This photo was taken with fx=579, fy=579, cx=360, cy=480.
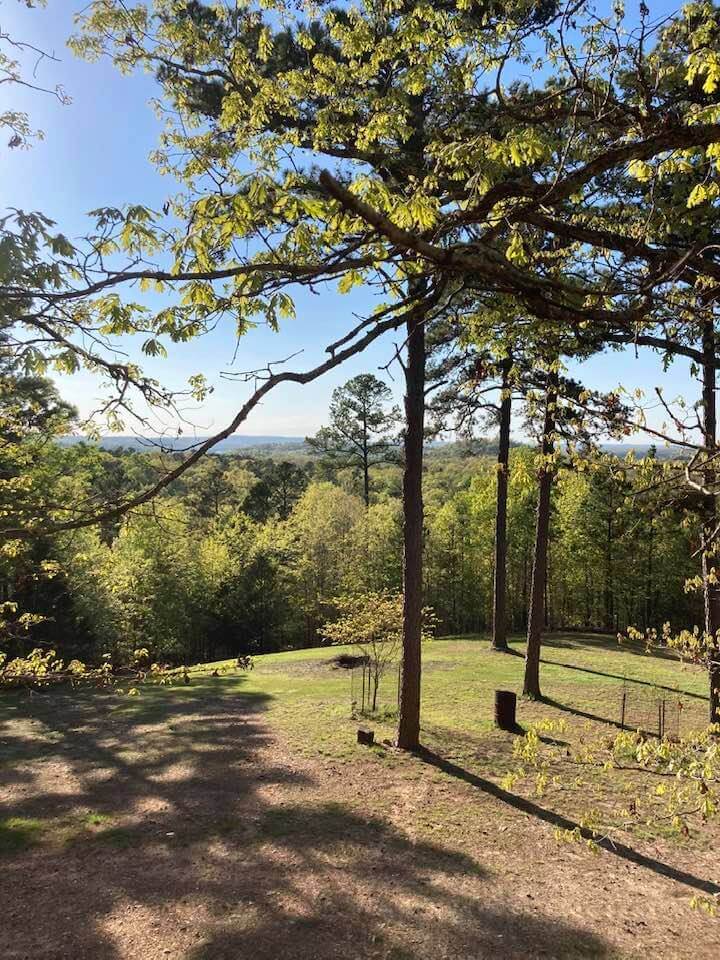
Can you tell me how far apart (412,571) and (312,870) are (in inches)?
198

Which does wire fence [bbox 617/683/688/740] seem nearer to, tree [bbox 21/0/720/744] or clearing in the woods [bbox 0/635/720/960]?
clearing in the woods [bbox 0/635/720/960]

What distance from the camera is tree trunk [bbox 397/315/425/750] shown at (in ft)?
34.6

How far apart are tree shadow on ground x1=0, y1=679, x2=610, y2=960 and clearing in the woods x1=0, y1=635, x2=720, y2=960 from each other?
0.03 metres

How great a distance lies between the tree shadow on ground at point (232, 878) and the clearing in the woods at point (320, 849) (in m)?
0.03

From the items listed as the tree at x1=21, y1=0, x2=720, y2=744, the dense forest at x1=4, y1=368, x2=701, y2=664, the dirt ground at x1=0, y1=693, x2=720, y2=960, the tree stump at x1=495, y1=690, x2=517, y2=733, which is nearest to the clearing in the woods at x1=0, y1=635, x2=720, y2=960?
the dirt ground at x1=0, y1=693, x2=720, y2=960

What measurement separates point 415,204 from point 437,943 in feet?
20.8

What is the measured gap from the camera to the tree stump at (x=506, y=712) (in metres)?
11.7

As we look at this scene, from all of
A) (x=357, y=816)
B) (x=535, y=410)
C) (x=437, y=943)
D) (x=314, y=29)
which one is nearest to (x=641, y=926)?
(x=437, y=943)

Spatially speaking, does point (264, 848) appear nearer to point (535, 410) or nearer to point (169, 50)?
point (535, 410)

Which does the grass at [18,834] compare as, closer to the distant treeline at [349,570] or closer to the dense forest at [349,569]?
the dense forest at [349,569]

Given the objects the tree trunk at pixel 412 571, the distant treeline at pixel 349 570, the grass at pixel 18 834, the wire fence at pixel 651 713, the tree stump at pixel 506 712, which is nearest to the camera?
the grass at pixel 18 834

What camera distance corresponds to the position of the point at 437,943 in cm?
546

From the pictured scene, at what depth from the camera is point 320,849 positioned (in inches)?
285

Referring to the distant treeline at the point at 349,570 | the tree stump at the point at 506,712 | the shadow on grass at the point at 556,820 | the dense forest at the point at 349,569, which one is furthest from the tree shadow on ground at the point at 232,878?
the distant treeline at the point at 349,570
